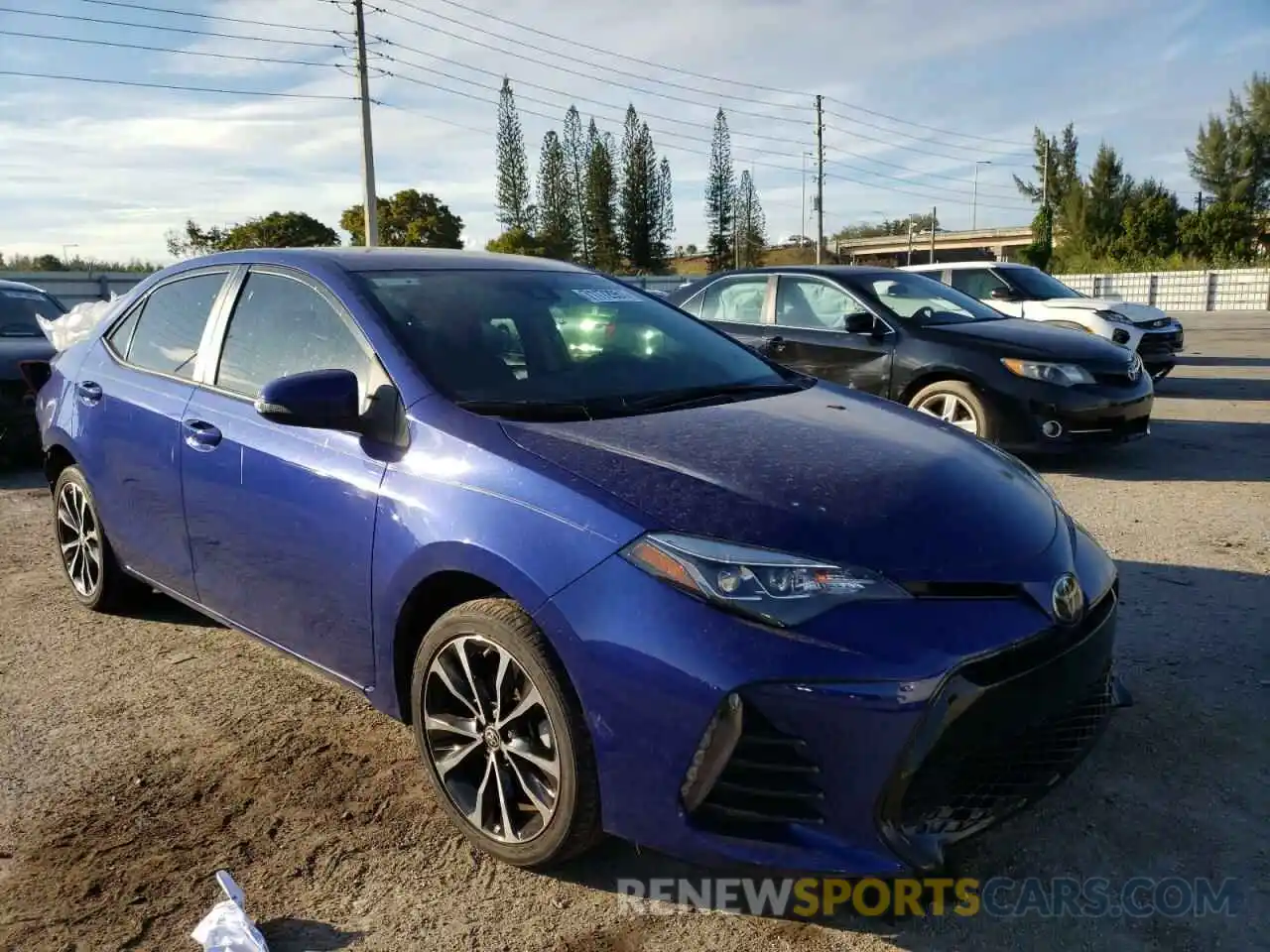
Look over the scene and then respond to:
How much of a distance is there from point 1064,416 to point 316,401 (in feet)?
18.5

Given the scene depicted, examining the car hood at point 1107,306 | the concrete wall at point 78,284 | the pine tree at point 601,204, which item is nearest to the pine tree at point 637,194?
the pine tree at point 601,204

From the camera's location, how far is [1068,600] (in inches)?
92.4

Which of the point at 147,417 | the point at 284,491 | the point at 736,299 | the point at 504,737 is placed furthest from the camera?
the point at 736,299

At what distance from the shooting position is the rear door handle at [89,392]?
4121 mm

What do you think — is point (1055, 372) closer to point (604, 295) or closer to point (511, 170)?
point (604, 295)

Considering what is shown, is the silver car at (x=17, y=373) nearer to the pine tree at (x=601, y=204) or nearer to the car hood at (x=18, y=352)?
the car hood at (x=18, y=352)

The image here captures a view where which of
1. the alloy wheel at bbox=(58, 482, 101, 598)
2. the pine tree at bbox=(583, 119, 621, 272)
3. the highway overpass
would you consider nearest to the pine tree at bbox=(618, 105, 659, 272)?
the pine tree at bbox=(583, 119, 621, 272)

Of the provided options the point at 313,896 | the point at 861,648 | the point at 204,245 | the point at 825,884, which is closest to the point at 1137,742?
the point at 825,884

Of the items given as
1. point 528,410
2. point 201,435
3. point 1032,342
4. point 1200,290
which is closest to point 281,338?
point 201,435

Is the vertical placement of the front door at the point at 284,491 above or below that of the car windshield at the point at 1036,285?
below

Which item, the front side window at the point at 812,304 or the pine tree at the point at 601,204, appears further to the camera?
the pine tree at the point at 601,204

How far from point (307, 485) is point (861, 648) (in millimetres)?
1735

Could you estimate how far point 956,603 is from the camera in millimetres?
2164

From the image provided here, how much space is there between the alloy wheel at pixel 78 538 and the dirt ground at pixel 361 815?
0.18 meters
